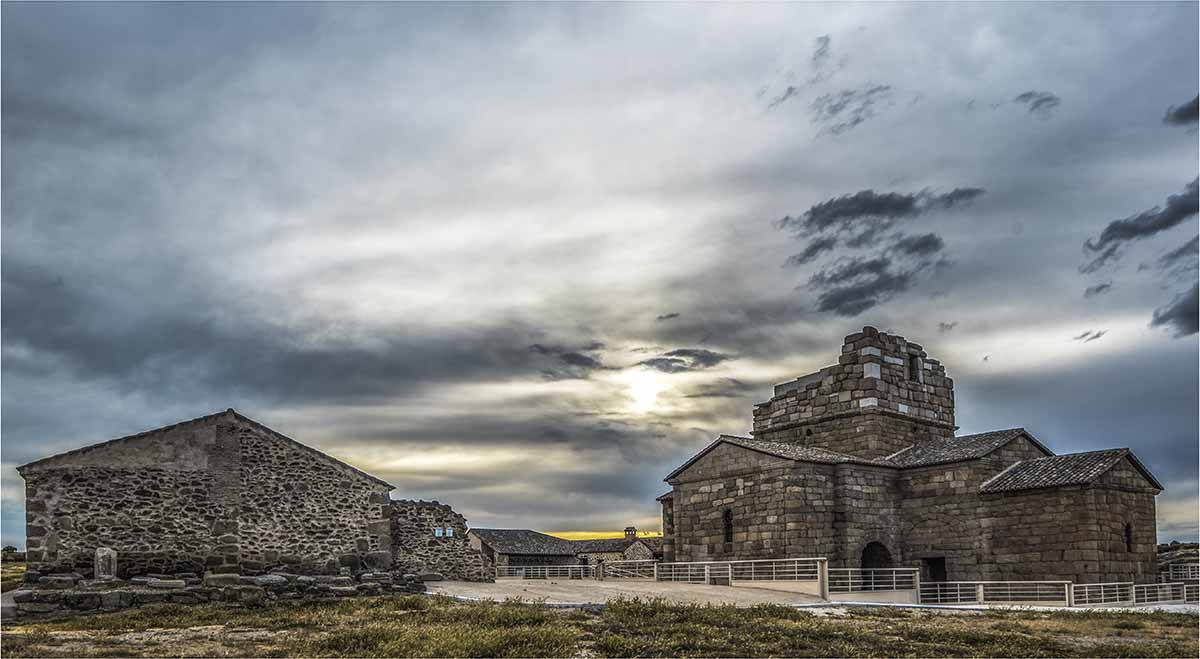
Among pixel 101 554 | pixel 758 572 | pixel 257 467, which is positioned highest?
pixel 257 467

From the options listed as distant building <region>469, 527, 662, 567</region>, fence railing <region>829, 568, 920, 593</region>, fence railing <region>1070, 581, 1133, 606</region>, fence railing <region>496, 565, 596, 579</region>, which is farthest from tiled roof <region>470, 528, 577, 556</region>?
fence railing <region>1070, 581, 1133, 606</region>

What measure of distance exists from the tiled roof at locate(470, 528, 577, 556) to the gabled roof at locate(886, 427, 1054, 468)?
3166cm

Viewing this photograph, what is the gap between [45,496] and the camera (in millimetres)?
23469

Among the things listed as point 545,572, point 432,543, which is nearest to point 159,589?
point 432,543

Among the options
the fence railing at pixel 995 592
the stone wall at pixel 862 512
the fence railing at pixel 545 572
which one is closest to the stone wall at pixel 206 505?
the fence railing at pixel 545 572

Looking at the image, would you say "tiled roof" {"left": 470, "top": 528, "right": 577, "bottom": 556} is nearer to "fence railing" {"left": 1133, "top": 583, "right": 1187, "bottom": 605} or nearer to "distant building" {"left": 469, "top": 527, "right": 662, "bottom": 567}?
"distant building" {"left": 469, "top": 527, "right": 662, "bottom": 567}

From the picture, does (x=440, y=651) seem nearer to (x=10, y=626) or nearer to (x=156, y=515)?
(x=10, y=626)

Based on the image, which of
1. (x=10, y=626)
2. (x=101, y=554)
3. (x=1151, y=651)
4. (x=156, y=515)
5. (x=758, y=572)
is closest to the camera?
(x=1151, y=651)

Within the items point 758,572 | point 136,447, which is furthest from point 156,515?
point 758,572

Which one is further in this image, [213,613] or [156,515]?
[156,515]

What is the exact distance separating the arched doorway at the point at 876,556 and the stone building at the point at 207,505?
17.8 metres

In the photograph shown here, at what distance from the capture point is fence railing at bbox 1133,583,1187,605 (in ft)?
99.1

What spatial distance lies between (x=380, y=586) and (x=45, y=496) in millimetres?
8301

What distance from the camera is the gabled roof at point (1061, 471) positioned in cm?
3059
